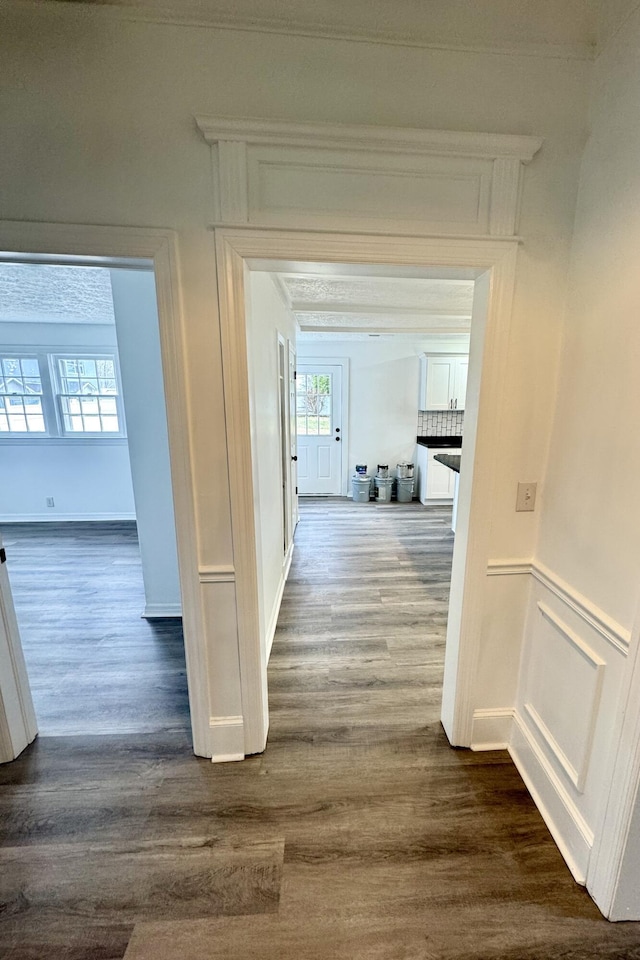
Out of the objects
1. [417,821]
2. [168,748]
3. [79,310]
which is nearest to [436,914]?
[417,821]

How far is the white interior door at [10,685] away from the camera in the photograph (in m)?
1.65

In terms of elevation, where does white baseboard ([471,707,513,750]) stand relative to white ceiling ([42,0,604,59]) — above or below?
below

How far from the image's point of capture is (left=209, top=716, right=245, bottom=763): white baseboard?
1664 millimetres

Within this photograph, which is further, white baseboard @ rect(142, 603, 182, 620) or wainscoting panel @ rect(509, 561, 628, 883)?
white baseboard @ rect(142, 603, 182, 620)

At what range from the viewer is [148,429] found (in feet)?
8.38

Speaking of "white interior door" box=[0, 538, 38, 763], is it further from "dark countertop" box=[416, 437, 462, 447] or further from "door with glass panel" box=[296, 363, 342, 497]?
"dark countertop" box=[416, 437, 462, 447]

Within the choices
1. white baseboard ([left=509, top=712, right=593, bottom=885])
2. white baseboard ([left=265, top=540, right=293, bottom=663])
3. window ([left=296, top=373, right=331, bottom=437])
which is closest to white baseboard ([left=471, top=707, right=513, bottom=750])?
white baseboard ([left=509, top=712, right=593, bottom=885])

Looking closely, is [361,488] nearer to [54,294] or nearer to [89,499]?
[89,499]

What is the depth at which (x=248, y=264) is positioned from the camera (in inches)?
53.4

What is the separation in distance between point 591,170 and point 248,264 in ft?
3.86

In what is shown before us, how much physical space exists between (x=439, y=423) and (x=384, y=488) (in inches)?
55.9

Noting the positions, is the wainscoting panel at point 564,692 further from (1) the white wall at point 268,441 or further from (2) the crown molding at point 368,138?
(2) the crown molding at point 368,138

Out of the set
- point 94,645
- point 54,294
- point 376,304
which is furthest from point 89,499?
point 376,304

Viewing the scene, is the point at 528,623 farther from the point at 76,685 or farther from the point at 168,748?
the point at 76,685
